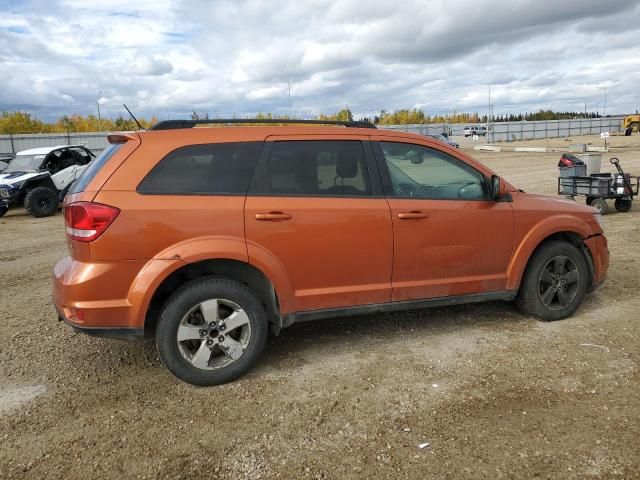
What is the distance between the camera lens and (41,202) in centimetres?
Answer: 1321

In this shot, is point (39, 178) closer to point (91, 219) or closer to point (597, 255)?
point (91, 219)

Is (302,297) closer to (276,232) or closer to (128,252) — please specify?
(276,232)

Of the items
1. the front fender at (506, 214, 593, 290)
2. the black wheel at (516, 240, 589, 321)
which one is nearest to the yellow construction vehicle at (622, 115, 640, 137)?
the black wheel at (516, 240, 589, 321)

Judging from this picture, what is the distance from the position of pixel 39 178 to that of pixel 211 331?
12336 mm

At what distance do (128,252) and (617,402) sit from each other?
3254 millimetres

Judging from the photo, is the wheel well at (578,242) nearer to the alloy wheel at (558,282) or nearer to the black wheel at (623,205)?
the alloy wheel at (558,282)

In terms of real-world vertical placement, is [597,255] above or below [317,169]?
below

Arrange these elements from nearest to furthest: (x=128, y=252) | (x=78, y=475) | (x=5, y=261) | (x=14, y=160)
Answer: (x=78, y=475)
(x=128, y=252)
(x=5, y=261)
(x=14, y=160)

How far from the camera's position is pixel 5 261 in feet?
26.1

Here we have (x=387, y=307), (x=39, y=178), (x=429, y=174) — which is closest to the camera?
(x=387, y=307)

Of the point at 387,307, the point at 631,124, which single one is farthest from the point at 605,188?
the point at 631,124

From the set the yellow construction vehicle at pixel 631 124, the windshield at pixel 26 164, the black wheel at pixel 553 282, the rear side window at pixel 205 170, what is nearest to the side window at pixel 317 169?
the rear side window at pixel 205 170

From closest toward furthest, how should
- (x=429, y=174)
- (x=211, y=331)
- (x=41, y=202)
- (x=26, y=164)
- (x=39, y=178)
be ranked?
(x=211, y=331)
(x=429, y=174)
(x=41, y=202)
(x=39, y=178)
(x=26, y=164)

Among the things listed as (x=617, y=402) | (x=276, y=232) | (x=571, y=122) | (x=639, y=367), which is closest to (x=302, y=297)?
(x=276, y=232)
